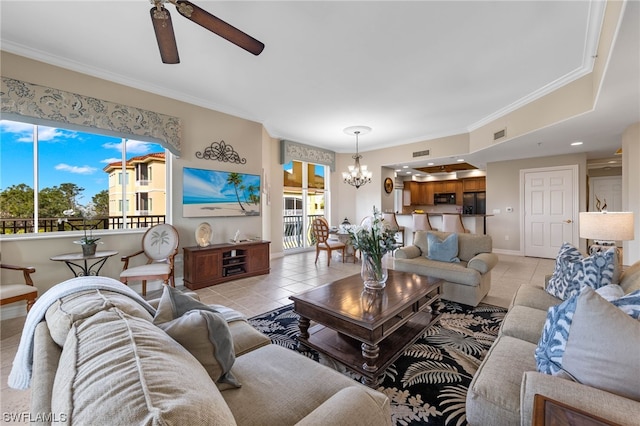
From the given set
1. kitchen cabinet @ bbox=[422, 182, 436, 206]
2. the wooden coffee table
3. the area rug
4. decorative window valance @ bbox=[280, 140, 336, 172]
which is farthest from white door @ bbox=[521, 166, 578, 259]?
the wooden coffee table

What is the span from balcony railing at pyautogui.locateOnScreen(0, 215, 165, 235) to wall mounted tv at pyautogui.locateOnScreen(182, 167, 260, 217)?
536 mm

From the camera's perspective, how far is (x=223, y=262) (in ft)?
13.6

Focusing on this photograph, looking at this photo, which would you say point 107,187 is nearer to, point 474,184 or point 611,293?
point 611,293

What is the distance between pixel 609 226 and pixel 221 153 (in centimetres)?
508

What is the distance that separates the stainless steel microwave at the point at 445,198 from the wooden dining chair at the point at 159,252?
8.76 metres

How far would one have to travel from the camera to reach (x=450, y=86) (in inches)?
144

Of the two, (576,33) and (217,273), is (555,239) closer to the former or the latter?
(576,33)

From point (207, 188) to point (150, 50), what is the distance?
2.03 metres

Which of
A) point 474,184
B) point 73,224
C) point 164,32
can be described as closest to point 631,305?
point 164,32

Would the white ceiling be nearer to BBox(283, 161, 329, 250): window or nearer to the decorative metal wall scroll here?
the decorative metal wall scroll

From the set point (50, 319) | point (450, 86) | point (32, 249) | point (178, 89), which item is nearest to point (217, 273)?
point (32, 249)

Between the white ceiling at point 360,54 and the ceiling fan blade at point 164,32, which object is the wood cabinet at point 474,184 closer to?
the white ceiling at point 360,54

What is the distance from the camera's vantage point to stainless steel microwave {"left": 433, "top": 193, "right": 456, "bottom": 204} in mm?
9141

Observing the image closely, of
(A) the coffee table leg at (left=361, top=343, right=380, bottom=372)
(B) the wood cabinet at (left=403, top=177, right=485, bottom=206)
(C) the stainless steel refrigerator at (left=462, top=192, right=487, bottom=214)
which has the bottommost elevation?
(A) the coffee table leg at (left=361, top=343, right=380, bottom=372)
